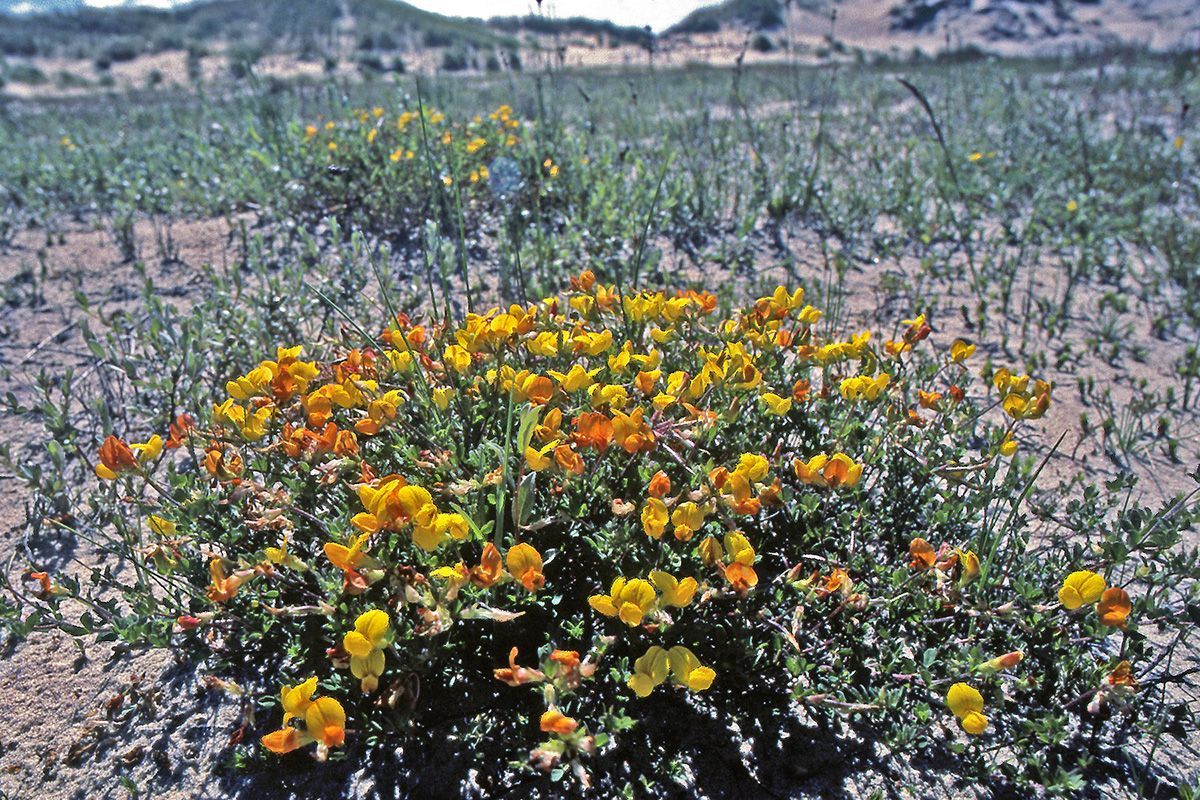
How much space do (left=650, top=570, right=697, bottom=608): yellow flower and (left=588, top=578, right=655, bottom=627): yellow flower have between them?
2 centimetres

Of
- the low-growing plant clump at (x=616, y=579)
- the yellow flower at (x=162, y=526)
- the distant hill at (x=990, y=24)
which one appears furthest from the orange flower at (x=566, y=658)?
the distant hill at (x=990, y=24)

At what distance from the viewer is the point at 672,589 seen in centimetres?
157

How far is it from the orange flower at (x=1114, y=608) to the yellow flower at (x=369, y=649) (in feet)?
5.23

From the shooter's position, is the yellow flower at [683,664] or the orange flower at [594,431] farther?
the orange flower at [594,431]

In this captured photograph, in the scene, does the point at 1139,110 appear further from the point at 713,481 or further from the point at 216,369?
the point at 216,369

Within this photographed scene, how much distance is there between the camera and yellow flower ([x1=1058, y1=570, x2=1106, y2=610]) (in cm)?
160

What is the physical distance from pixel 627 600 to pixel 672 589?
11cm

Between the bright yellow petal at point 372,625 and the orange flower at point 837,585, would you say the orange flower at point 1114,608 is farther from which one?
the bright yellow petal at point 372,625

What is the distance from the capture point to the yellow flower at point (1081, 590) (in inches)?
62.9

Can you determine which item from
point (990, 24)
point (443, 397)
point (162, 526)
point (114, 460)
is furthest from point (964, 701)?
point (990, 24)

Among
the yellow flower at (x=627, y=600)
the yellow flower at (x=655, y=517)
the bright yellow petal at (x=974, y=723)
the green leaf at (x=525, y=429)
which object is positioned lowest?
the bright yellow petal at (x=974, y=723)

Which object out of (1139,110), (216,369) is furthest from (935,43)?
(216,369)

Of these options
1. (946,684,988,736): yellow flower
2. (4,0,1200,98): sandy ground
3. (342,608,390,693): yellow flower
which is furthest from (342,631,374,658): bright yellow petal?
(4,0,1200,98): sandy ground

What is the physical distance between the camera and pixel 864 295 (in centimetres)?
420
